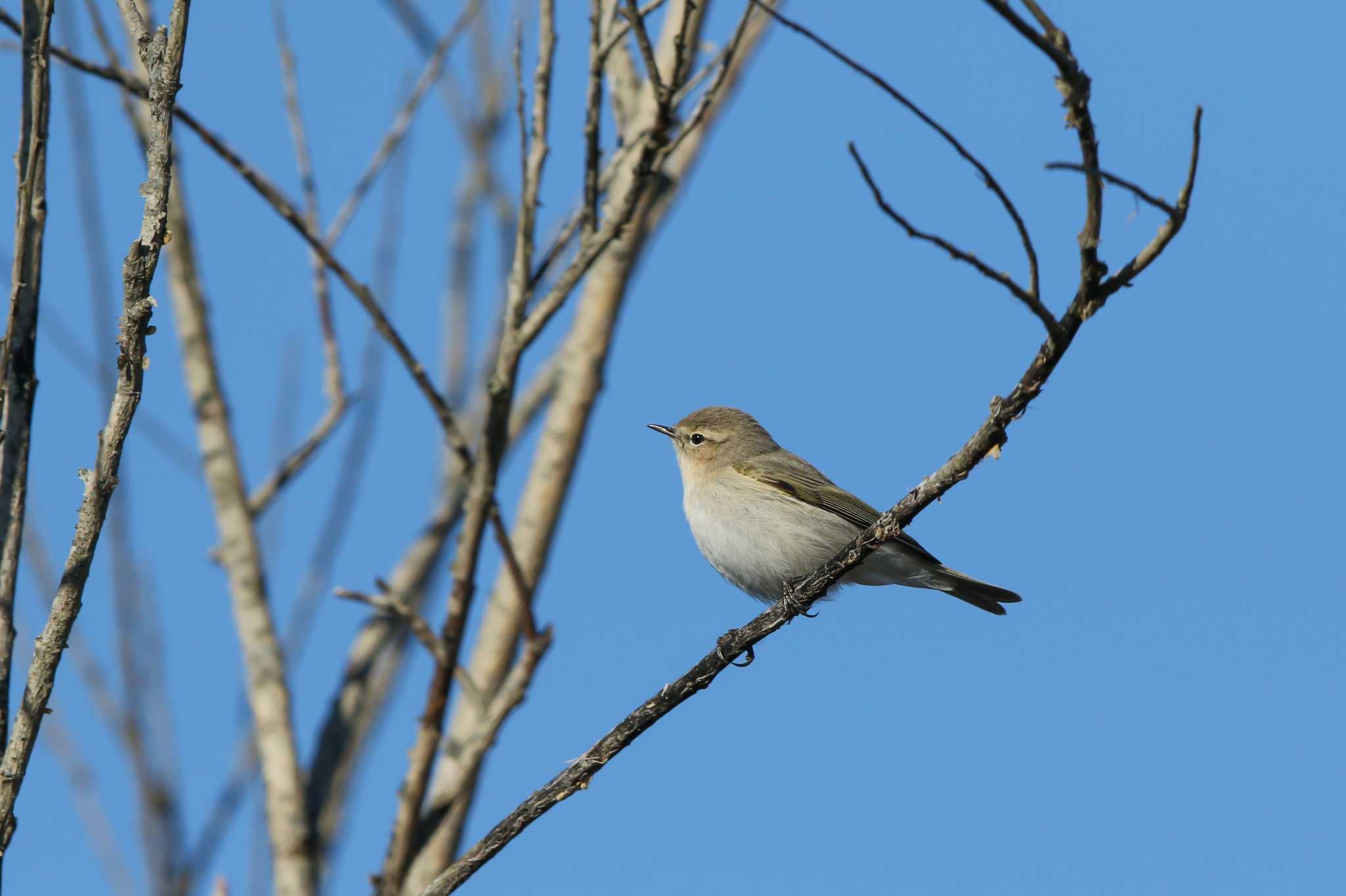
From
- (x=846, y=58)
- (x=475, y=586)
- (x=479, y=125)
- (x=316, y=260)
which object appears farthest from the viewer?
(x=479, y=125)

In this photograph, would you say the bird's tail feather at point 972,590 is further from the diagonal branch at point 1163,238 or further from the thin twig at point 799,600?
the diagonal branch at point 1163,238

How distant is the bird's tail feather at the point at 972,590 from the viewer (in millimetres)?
6023

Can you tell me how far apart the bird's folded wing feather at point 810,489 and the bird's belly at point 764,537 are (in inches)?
2.6

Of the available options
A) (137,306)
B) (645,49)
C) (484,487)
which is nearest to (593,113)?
(645,49)

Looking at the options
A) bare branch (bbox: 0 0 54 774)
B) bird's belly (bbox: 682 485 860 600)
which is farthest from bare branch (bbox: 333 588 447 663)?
bare branch (bbox: 0 0 54 774)

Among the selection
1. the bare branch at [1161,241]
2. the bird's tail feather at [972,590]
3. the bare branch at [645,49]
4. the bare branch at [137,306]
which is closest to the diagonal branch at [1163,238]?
the bare branch at [1161,241]

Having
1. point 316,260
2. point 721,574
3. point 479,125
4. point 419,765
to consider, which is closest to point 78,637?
A: point 419,765

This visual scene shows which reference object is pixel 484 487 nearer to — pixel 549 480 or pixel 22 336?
pixel 549 480

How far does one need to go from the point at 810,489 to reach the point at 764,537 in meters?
0.50

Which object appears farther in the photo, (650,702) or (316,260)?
(316,260)

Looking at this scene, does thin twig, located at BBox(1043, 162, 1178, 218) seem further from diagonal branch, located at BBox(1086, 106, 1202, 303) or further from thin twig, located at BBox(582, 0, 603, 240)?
thin twig, located at BBox(582, 0, 603, 240)

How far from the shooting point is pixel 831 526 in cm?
612

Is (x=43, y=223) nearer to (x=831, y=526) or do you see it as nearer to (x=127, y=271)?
(x=127, y=271)

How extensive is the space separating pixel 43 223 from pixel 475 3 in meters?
4.11
